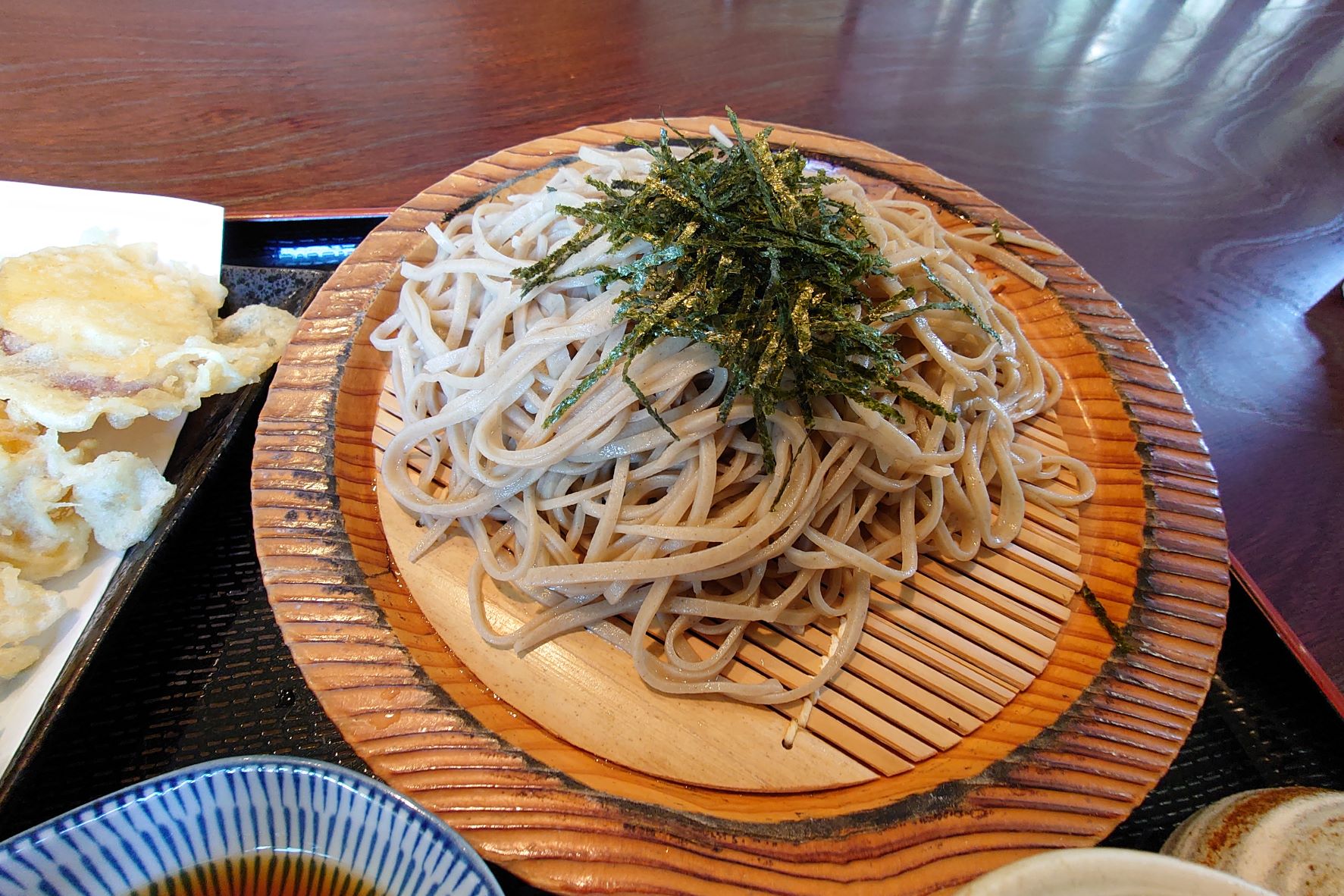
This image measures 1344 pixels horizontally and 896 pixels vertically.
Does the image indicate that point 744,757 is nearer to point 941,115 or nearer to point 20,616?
point 20,616

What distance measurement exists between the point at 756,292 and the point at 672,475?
0.56 m

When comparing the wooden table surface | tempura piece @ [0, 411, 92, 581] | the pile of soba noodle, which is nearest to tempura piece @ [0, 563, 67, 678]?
tempura piece @ [0, 411, 92, 581]

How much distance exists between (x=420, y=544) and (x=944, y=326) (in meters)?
1.78

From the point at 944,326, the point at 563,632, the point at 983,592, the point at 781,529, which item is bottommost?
the point at 563,632

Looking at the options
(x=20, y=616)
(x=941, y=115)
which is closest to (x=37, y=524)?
(x=20, y=616)

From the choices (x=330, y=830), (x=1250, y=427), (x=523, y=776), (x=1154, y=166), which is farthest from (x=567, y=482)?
(x=1154, y=166)

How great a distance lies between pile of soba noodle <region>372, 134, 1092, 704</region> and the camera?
1.83 meters

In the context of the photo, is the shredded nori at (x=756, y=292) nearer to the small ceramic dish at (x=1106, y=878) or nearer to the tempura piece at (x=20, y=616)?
the small ceramic dish at (x=1106, y=878)

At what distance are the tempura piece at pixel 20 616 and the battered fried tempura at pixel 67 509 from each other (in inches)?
3.2

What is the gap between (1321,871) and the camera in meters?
1.44

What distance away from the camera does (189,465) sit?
6.99ft

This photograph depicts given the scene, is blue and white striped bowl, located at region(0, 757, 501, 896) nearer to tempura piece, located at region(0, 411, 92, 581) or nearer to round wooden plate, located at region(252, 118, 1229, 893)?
round wooden plate, located at region(252, 118, 1229, 893)

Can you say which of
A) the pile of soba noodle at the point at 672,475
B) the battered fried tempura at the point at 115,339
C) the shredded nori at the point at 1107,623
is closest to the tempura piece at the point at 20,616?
the battered fried tempura at the point at 115,339

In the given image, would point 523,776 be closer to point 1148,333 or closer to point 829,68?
point 1148,333
